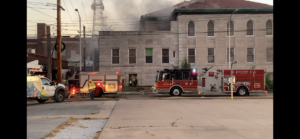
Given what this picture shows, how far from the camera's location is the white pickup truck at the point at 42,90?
649 inches

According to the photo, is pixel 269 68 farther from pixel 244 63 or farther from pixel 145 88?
pixel 145 88

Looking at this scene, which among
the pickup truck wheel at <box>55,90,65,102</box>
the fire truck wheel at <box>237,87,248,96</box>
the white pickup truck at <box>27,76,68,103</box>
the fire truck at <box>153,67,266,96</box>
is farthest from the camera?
the fire truck wheel at <box>237,87,248,96</box>

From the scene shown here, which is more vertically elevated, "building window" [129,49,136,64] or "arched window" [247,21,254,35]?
"arched window" [247,21,254,35]

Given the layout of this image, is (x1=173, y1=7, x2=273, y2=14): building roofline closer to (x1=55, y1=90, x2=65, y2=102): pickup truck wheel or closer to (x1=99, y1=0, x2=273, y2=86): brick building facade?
(x1=99, y1=0, x2=273, y2=86): brick building facade

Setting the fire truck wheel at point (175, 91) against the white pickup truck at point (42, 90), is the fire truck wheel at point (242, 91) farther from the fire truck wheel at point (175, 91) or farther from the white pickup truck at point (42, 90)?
the white pickup truck at point (42, 90)

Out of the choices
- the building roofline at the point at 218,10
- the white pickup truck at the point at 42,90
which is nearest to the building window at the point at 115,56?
the building roofline at the point at 218,10

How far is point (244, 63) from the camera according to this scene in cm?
3388

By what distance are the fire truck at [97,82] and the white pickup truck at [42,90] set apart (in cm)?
356

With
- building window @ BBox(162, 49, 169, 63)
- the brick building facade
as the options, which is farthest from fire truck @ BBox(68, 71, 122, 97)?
building window @ BBox(162, 49, 169, 63)

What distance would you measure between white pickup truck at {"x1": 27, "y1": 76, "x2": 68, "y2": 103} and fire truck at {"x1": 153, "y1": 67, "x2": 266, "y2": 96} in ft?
27.2

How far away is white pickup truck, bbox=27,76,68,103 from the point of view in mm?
16484

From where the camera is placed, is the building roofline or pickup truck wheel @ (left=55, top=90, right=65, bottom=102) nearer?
pickup truck wheel @ (left=55, top=90, right=65, bottom=102)
